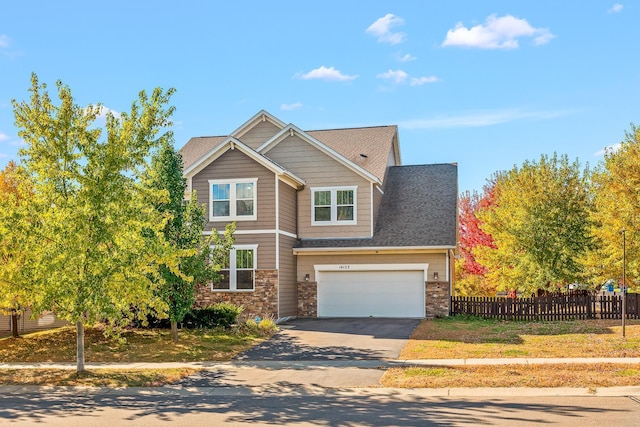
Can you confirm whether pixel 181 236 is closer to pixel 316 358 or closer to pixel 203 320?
pixel 203 320

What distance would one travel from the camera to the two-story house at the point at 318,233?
27.3 m

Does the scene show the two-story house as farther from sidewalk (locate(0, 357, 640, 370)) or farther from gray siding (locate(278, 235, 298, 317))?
sidewalk (locate(0, 357, 640, 370))

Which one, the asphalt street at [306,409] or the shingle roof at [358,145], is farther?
the shingle roof at [358,145]

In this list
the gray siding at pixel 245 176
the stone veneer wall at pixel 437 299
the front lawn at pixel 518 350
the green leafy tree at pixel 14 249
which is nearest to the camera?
the front lawn at pixel 518 350

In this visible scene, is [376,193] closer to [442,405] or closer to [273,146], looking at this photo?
[273,146]

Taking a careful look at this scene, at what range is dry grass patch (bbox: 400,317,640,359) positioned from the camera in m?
18.4

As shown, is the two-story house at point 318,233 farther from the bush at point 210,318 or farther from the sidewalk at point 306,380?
the sidewalk at point 306,380

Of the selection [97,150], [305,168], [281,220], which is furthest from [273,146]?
[97,150]

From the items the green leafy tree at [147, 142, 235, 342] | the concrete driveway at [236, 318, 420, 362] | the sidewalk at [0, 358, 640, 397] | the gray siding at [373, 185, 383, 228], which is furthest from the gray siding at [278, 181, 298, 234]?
the sidewalk at [0, 358, 640, 397]

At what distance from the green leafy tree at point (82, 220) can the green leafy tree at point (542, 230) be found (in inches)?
795

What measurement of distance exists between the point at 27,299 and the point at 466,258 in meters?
30.7

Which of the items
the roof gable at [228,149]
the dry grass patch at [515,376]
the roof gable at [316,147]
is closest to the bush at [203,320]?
the roof gable at [228,149]

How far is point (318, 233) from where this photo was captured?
29781 millimetres

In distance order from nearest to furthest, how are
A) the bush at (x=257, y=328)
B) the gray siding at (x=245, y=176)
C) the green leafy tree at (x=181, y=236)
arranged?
the green leafy tree at (x=181, y=236) → the bush at (x=257, y=328) → the gray siding at (x=245, y=176)
